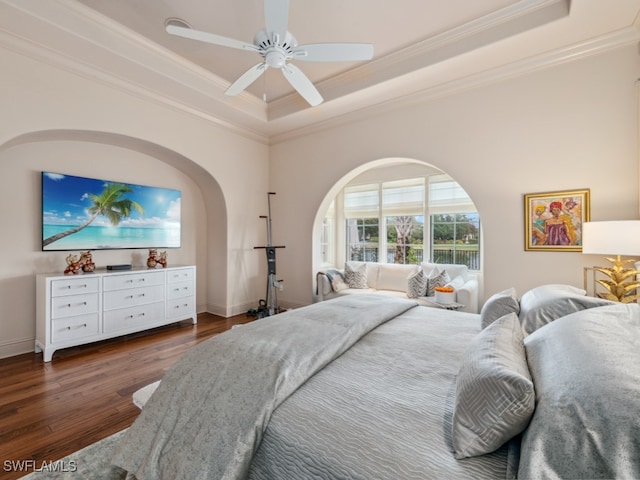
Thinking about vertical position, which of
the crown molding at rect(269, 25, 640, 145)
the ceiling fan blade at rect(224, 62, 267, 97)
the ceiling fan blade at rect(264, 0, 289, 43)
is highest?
the crown molding at rect(269, 25, 640, 145)

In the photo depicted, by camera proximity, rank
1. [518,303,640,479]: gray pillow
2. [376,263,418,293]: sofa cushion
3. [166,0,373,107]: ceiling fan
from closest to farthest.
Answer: [518,303,640,479]: gray pillow, [166,0,373,107]: ceiling fan, [376,263,418,293]: sofa cushion

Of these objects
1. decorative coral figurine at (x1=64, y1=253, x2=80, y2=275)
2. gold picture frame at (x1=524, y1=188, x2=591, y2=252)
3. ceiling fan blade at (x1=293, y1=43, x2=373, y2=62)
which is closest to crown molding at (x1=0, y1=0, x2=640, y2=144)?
ceiling fan blade at (x1=293, y1=43, x2=373, y2=62)

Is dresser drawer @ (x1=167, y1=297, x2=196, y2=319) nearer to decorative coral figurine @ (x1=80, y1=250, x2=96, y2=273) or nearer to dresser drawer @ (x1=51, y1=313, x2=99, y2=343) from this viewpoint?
dresser drawer @ (x1=51, y1=313, x2=99, y2=343)

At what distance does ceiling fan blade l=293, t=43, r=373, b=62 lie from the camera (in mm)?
2172

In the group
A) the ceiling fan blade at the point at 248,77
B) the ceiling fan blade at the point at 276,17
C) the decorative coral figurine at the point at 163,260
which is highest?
the ceiling fan blade at the point at 276,17

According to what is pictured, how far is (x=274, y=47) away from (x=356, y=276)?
338 centimetres

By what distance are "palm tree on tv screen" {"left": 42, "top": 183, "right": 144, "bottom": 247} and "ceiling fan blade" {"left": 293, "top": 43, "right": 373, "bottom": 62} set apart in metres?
2.94

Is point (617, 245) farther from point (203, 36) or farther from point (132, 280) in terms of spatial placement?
point (132, 280)

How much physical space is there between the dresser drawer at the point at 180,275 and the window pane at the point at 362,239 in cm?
318

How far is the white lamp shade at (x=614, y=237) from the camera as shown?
85.0 inches

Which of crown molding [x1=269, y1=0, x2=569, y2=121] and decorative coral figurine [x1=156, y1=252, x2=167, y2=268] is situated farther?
decorative coral figurine [x1=156, y1=252, x2=167, y2=268]

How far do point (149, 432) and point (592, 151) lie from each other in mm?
4005

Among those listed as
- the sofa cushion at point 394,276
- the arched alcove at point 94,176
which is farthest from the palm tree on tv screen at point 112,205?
the sofa cushion at point 394,276

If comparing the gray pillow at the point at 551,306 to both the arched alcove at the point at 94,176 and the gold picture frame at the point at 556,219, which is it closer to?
the gold picture frame at the point at 556,219
